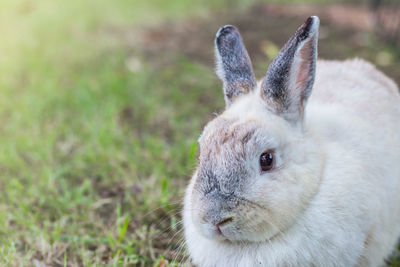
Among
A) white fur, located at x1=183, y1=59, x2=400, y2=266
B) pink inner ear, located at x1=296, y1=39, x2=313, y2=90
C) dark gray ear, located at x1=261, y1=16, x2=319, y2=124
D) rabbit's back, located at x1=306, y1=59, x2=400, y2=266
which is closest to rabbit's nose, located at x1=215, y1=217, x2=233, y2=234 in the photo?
white fur, located at x1=183, y1=59, x2=400, y2=266

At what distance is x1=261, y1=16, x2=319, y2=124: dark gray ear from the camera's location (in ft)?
8.67

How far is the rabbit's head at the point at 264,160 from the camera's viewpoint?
97.2 inches

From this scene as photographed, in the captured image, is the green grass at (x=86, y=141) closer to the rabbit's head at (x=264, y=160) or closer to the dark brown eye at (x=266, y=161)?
the rabbit's head at (x=264, y=160)

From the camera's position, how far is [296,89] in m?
2.72

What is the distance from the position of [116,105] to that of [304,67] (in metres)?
2.72

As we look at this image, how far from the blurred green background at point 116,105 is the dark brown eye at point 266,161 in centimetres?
92

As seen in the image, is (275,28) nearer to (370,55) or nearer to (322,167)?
(370,55)

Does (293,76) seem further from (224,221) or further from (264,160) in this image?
(224,221)

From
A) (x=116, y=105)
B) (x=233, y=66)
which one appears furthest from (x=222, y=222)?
(x=116, y=105)

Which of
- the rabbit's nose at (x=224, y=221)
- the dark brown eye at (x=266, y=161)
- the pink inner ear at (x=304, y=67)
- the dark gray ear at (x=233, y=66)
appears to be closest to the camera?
the rabbit's nose at (x=224, y=221)

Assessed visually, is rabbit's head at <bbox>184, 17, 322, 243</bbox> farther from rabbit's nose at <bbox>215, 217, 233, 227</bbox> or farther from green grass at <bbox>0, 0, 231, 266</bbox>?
green grass at <bbox>0, 0, 231, 266</bbox>

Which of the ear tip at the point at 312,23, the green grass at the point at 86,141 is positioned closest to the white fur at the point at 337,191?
the ear tip at the point at 312,23

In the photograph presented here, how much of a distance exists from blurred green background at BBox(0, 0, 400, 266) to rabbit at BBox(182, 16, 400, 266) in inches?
25.3

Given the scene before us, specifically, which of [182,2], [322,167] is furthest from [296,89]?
[182,2]
